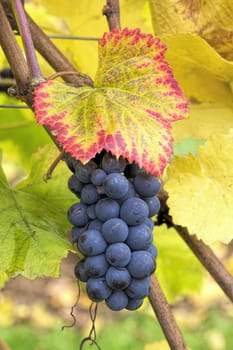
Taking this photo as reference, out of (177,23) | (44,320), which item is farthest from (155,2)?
(44,320)

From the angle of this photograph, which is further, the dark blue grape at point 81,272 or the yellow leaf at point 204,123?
the yellow leaf at point 204,123

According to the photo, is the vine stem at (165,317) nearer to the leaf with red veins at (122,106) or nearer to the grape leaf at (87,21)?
the leaf with red veins at (122,106)

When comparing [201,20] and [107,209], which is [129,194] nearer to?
[107,209]

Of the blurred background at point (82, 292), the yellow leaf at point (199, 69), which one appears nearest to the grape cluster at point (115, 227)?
the yellow leaf at point (199, 69)

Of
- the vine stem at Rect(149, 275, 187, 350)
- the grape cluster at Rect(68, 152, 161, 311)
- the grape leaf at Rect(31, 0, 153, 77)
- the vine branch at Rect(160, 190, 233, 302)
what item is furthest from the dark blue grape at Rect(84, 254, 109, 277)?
the grape leaf at Rect(31, 0, 153, 77)

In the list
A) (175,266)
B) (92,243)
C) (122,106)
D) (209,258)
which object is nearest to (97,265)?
(92,243)
